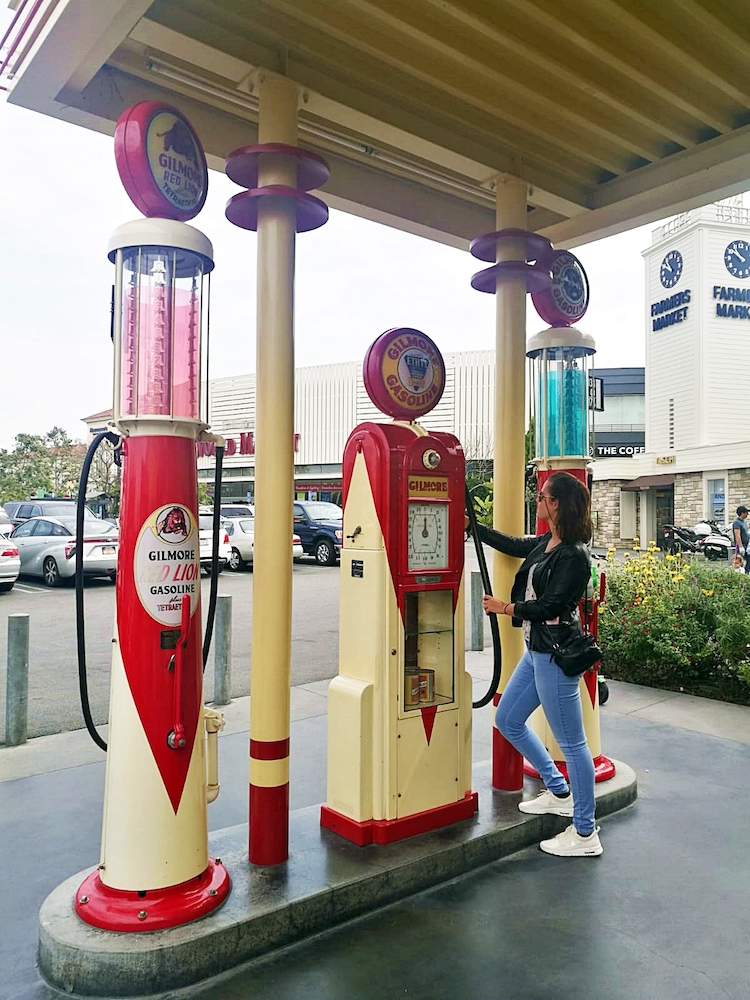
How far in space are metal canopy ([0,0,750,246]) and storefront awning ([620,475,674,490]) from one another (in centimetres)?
2843

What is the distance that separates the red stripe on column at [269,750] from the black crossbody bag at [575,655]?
4.53ft

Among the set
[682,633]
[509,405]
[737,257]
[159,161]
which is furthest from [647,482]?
[159,161]

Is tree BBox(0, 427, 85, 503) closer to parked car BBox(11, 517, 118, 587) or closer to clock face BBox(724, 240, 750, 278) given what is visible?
parked car BBox(11, 517, 118, 587)

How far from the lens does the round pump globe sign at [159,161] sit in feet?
10.1

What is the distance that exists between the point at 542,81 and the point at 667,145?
3.95 ft

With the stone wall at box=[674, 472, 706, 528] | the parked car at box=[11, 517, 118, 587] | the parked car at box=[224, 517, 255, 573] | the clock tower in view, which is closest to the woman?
the parked car at box=[11, 517, 118, 587]

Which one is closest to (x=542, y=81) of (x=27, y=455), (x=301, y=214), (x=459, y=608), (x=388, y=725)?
(x=301, y=214)

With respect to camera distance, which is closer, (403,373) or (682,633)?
(403,373)

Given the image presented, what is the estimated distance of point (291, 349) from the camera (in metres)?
3.61

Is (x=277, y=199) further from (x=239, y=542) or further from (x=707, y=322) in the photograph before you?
(x=707, y=322)

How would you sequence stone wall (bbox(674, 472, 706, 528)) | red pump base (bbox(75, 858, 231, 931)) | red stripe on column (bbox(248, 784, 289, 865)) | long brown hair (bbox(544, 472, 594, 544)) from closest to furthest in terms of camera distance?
red pump base (bbox(75, 858, 231, 931))
red stripe on column (bbox(248, 784, 289, 865))
long brown hair (bbox(544, 472, 594, 544))
stone wall (bbox(674, 472, 706, 528))

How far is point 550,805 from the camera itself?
4176 mm

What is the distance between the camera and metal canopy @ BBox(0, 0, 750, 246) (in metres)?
3.32

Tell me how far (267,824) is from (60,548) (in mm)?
13522
